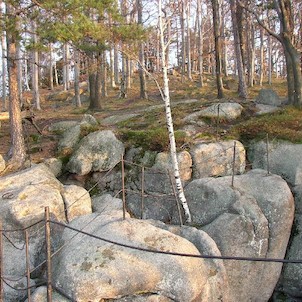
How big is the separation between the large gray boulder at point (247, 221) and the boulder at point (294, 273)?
0.32 meters

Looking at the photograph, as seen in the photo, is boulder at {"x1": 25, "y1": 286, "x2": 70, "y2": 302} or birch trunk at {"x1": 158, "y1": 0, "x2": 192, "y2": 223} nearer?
boulder at {"x1": 25, "y1": 286, "x2": 70, "y2": 302}

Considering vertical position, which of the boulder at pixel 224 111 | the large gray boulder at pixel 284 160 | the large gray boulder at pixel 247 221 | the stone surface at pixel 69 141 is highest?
the boulder at pixel 224 111

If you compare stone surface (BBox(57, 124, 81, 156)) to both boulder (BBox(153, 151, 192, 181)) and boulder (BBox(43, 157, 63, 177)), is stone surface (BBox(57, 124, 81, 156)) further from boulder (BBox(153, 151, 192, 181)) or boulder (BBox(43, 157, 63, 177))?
boulder (BBox(153, 151, 192, 181))

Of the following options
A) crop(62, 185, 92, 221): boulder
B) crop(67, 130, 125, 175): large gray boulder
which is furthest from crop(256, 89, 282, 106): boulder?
crop(62, 185, 92, 221): boulder

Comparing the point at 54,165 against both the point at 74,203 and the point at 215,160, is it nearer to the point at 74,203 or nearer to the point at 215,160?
the point at 74,203

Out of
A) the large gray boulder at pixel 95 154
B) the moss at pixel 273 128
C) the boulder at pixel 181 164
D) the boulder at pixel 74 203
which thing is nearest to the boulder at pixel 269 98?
the moss at pixel 273 128

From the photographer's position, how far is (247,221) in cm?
899

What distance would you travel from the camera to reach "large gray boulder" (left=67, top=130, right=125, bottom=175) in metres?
11.8

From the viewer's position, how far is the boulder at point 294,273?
30.9ft

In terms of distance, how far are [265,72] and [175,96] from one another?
27.9m

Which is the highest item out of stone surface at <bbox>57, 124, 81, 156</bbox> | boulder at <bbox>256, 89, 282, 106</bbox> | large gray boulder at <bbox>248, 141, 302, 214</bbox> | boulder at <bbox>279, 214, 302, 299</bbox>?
boulder at <bbox>256, 89, 282, 106</bbox>

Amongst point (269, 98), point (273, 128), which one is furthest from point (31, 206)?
point (269, 98)

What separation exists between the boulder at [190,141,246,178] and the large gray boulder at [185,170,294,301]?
4.45 feet

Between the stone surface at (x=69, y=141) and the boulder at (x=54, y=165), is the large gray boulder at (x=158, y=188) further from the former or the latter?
the stone surface at (x=69, y=141)
